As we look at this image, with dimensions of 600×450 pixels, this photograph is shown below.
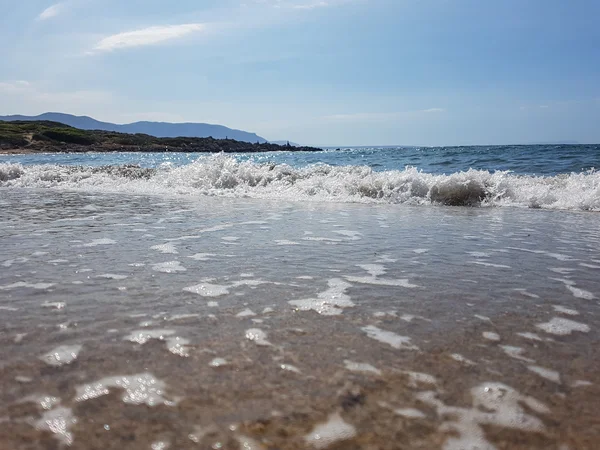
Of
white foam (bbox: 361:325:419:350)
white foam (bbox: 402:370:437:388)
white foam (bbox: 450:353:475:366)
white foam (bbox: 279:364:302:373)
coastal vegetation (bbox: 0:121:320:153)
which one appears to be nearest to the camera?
white foam (bbox: 402:370:437:388)

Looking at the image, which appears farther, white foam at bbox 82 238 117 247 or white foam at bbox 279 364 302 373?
white foam at bbox 82 238 117 247

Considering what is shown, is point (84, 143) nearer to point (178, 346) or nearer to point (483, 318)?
point (178, 346)

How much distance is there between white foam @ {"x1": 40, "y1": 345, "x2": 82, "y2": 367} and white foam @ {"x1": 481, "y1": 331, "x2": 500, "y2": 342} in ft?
7.13

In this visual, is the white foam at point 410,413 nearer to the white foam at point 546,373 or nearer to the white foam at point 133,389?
the white foam at point 546,373

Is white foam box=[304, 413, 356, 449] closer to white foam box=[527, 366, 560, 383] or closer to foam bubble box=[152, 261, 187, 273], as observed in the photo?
white foam box=[527, 366, 560, 383]

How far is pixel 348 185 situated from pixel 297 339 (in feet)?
33.4

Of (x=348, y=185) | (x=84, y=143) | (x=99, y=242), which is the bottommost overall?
(x=99, y=242)

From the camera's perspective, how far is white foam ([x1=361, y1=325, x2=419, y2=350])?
259 centimetres

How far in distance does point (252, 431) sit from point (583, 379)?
155 centimetres

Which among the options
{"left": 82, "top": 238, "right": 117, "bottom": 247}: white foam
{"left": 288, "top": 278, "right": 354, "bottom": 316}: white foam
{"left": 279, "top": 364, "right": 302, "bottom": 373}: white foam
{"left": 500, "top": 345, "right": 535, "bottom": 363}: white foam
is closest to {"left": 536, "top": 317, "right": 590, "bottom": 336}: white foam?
{"left": 500, "top": 345, "right": 535, "bottom": 363}: white foam

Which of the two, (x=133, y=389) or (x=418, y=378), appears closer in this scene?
(x=133, y=389)

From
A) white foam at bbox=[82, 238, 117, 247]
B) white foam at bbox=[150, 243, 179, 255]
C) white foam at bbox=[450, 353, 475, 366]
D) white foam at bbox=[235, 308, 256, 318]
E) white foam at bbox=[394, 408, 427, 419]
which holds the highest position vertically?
white foam at bbox=[450, 353, 475, 366]

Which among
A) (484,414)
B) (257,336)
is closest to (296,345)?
(257,336)

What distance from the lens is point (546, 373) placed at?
232 cm
